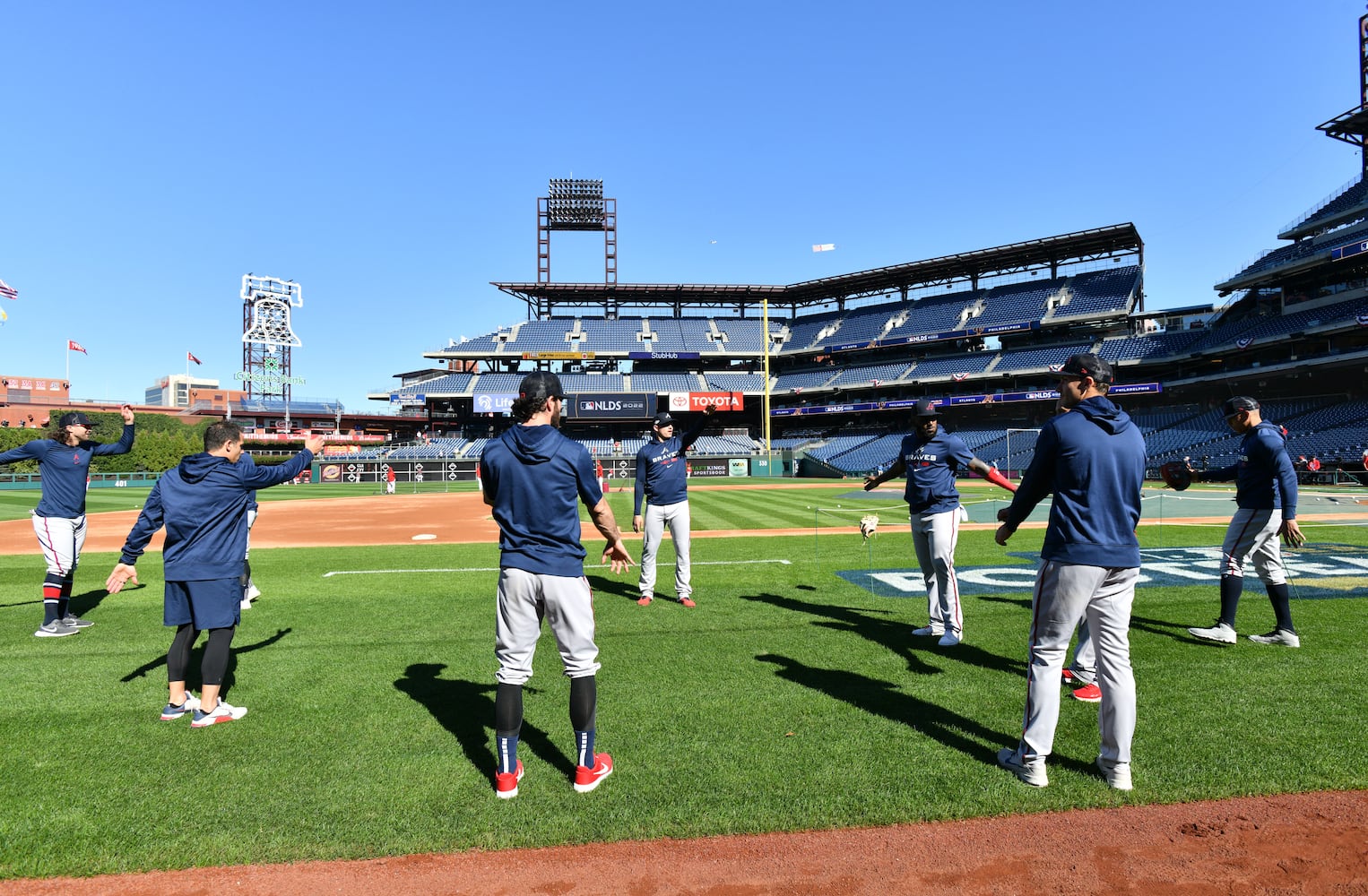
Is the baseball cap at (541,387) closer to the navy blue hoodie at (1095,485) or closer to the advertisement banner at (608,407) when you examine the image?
the navy blue hoodie at (1095,485)

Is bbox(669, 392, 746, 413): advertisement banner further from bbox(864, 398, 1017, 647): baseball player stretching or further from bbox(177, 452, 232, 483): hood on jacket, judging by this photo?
bbox(177, 452, 232, 483): hood on jacket

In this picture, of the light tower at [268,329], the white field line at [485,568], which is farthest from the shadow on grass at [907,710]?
the light tower at [268,329]

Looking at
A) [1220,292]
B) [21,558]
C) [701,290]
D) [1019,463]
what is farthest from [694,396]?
[21,558]

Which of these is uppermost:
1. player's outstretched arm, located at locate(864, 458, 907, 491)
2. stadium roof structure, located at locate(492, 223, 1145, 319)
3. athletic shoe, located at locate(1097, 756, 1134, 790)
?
stadium roof structure, located at locate(492, 223, 1145, 319)

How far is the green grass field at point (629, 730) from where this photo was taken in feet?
10.7

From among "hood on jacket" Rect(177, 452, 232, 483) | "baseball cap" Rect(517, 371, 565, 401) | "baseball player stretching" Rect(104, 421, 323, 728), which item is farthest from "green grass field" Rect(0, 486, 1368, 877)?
"baseball cap" Rect(517, 371, 565, 401)

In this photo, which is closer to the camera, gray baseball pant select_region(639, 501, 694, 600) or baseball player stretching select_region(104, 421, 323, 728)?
baseball player stretching select_region(104, 421, 323, 728)

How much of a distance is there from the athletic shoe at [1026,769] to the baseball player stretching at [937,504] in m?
2.31

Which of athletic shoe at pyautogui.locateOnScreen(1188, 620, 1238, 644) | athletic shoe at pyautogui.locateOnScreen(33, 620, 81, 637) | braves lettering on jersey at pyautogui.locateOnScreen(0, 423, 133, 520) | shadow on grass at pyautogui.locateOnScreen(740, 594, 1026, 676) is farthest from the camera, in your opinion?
braves lettering on jersey at pyautogui.locateOnScreen(0, 423, 133, 520)

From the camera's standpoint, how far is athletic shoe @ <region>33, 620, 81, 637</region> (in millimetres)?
6816

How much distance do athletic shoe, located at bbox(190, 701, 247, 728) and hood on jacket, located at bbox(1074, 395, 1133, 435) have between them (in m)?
5.56

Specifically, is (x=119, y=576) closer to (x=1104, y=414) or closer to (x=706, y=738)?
(x=706, y=738)

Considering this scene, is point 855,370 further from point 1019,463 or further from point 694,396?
point 1019,463

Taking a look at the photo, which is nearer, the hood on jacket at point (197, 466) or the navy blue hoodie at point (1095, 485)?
the navy blue hoodie at point (1095, 485)
